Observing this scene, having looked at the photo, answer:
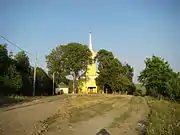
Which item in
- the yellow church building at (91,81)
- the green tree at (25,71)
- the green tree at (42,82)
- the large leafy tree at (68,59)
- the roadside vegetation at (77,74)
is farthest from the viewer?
the yellow church building at (91,81)

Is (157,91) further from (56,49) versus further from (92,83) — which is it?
(92,83)

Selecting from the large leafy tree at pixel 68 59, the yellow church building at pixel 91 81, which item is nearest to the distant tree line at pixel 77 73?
the large leafy tree at pixel 68 59

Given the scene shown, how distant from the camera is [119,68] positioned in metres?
85.8

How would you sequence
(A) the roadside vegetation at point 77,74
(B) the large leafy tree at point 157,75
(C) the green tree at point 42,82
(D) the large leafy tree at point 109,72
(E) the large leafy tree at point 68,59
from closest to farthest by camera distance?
(A) the roadside vegetation at point 77,74, (B) the large leafy tree at point 157,75, (C) the green tree at point 42,82, (E) the large leafy tree at point 68,59, (D) the large leafy tree at point 109,72

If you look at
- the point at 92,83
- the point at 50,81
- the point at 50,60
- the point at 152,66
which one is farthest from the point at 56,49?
the point at 152,66

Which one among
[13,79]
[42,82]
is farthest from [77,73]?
[13,79]

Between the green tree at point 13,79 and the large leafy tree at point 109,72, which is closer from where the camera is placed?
the green tree at point 13,79

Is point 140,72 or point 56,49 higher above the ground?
point 56,49

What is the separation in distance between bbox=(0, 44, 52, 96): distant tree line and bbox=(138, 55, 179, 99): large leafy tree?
22.7 metres

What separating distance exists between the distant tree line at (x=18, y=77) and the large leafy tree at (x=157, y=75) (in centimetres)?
2273

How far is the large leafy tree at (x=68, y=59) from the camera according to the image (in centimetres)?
7450

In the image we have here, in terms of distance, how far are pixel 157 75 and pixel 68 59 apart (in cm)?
3096

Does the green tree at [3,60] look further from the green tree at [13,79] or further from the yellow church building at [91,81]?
the yellow church building at [91,81]

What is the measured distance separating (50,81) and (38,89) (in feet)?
39.2
